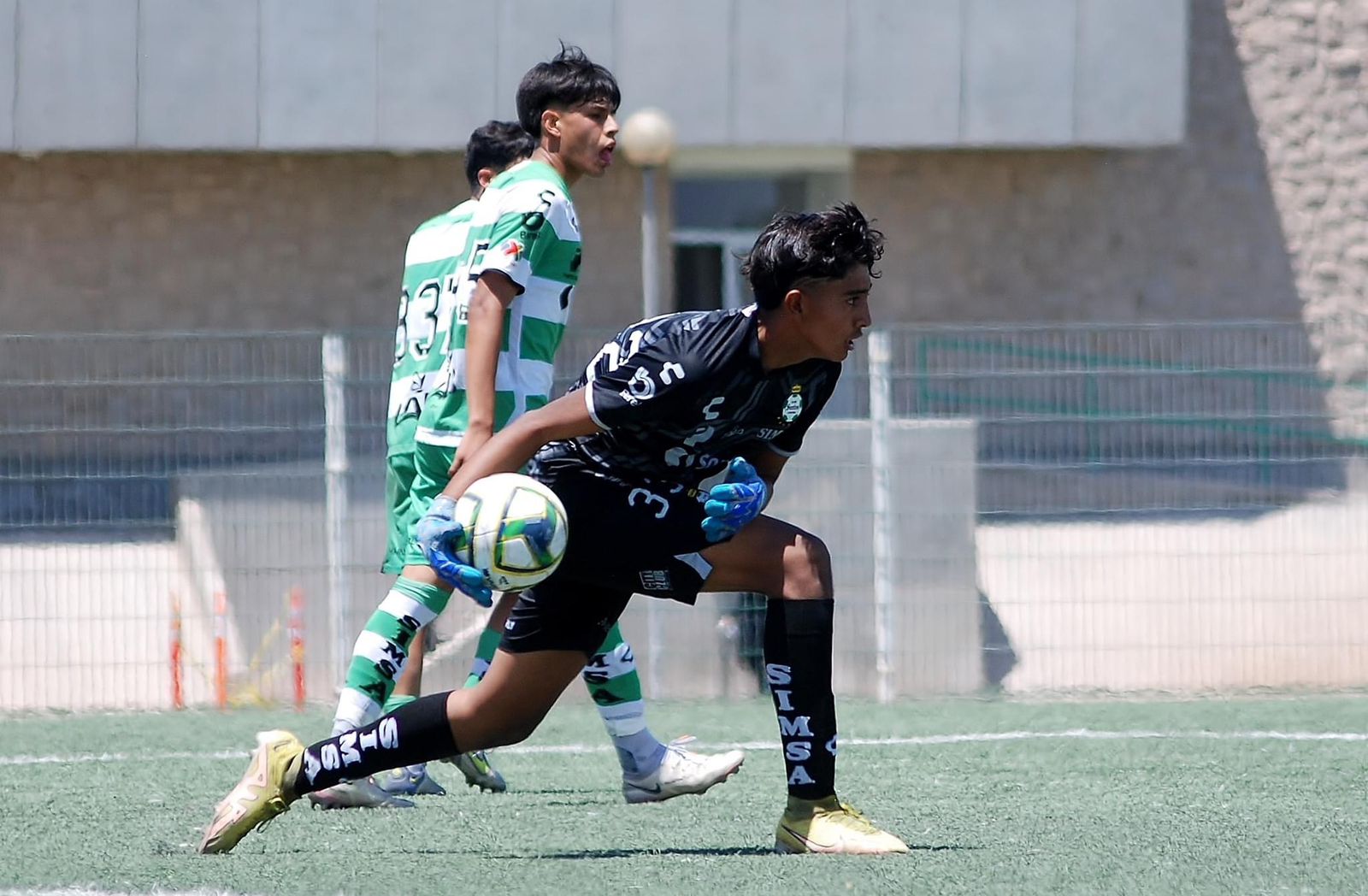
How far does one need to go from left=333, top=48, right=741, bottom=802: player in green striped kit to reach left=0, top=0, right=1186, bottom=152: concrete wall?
971cm

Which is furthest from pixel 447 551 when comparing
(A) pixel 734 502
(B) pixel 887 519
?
(B) pixel 887 519

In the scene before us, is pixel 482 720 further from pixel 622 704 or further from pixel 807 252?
pixel 807 252

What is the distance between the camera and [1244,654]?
10.0 metres

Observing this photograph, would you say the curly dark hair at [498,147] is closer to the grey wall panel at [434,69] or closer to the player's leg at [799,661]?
the player's leg at [799,661]

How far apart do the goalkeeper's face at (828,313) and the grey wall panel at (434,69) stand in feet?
36.0

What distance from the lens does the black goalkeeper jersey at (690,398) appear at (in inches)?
171

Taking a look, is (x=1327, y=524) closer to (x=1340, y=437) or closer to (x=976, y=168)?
(x=1340, y=437)

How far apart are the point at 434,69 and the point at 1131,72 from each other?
535 cm

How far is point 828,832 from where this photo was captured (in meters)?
4.47

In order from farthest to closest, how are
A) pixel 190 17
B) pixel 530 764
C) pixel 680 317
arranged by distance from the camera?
1. pixel 190 17
2. pixel 530 764
3. pixel 680 317

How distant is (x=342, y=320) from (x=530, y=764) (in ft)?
33.2

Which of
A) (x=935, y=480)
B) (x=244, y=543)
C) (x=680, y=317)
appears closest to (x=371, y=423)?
(x=244, y=543)

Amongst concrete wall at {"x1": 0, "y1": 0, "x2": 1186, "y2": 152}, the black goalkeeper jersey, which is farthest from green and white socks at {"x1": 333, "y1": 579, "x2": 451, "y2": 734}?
concrete wall at {"x1": 0, "y1": 0, "x2": 1186, "y2": 152}

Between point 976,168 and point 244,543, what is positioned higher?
point 976,168
